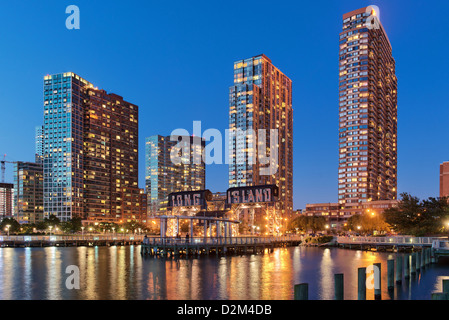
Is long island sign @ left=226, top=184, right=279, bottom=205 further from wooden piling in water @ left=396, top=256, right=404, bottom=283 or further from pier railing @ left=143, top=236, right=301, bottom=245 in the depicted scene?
wooden piling in water @ left=396, top=256, right=404, bottom=283

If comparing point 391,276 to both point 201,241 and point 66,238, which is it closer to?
point 201,241

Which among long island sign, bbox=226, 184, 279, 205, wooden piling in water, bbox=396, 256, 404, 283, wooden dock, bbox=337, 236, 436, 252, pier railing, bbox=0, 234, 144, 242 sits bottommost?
pier railing, bbox=0, 234, 144, 242

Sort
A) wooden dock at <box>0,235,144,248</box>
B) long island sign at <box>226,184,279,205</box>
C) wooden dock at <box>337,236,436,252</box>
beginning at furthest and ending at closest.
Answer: wooden dock at <box>0,235,144,248</box> → long island sign at <box>226,184,279,205</box> → wooden dock at <box>337,236,436,252</box>

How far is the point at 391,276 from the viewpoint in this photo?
106 feet

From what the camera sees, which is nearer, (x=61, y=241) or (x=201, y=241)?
(x=201, y=241)

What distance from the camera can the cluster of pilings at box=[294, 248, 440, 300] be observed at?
57.2ft

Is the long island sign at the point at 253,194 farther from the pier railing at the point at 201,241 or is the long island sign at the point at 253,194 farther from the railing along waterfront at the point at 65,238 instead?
the railing along waterfront at the point at 65,238

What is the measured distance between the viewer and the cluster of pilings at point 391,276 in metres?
17.4

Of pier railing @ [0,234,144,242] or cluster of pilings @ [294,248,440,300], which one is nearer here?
cluster of pilings @ [294,248,440,300]

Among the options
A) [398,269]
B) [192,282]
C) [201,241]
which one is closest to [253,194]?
A: [201,241]

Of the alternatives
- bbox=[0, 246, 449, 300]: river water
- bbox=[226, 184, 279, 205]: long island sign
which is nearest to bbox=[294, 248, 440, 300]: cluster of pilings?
bbox=[0, 246, 449, 300]: river water
